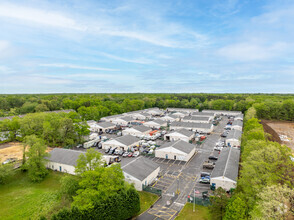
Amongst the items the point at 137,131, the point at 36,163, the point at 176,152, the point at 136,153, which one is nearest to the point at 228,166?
the point at 176,152

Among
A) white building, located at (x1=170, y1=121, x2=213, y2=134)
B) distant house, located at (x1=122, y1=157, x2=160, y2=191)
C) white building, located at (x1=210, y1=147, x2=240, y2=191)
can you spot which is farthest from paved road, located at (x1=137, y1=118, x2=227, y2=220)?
white building, located at (x1=170, y1=121, x2=213, y2=134)

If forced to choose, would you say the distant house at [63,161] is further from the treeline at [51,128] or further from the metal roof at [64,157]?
the treeline at [51,128]

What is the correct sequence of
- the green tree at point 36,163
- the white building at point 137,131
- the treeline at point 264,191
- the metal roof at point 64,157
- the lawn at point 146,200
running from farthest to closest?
the white building at point 137,131, the metal roof at point 64,157, the green tree at point 36,163, the lawn at point 146,200, the treeline at point 264,191

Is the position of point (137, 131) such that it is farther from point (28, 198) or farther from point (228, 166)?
point (28, 198)

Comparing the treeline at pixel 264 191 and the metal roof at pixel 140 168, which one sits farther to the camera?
the metal roof at pixel 140 168

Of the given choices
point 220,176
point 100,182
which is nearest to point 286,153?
point 220,176

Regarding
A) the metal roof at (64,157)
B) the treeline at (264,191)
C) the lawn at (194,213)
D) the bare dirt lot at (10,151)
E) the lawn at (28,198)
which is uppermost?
the treeline at (264,191)

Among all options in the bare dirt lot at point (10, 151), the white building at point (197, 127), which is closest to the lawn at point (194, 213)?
the bare dirt lot at point (10, 151)
